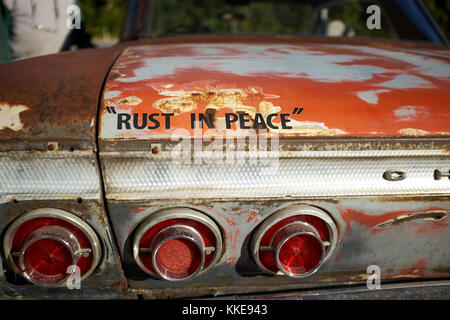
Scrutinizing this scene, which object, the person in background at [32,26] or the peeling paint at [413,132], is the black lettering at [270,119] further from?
the person in background at [32,26]

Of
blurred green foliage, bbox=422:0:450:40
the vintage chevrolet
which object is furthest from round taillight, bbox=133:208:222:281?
blurred green foliage, bbox=422:0:450:40

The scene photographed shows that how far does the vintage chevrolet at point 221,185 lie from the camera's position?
1.12m

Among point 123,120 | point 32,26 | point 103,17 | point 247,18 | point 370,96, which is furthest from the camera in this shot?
point 103,17

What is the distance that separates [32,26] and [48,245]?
2233 millimetres

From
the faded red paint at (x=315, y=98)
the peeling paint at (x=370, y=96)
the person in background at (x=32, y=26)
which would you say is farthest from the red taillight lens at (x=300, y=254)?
the person in background at (x=32, y=26)

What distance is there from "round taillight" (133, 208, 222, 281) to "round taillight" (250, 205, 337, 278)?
14 centimetres

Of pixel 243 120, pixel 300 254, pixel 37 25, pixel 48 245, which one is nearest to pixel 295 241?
pixel 300 254

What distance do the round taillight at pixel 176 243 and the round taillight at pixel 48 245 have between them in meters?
0.16

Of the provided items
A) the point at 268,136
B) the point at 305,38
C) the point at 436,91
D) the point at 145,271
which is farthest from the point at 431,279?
the point at 305,38

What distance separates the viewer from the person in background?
8.86ft

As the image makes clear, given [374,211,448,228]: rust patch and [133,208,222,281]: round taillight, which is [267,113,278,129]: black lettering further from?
[374,211,448,228]: rust patch

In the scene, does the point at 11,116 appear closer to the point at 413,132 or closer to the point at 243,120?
the point at 243,120

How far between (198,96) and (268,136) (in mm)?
255

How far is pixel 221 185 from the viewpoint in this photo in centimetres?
115
